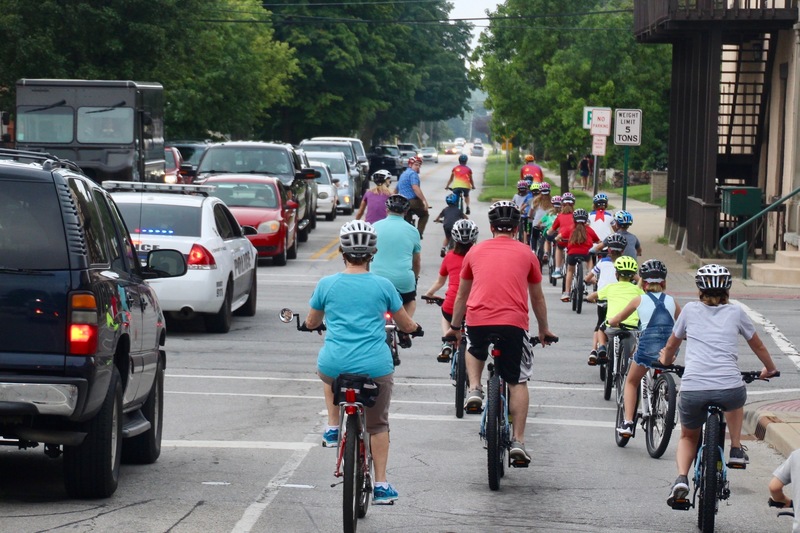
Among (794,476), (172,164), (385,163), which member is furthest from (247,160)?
(385,163)

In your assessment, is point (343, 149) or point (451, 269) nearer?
point (451, 269)

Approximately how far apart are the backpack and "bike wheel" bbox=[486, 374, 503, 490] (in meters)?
2.04

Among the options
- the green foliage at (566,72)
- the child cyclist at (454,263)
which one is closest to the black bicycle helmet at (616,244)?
the child cyclist at (454,263)

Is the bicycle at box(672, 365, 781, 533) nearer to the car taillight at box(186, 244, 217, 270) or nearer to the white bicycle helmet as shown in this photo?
the white bicycle helmet

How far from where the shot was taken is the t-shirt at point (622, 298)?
12039 millimetres

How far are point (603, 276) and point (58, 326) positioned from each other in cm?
808

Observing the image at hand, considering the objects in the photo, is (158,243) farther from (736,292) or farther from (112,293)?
(736,292)

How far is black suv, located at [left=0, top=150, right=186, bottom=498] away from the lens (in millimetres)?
7715

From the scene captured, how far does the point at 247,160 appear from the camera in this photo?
100ft

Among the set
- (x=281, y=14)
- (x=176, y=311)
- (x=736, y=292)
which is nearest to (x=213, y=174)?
(x=736, y=292)

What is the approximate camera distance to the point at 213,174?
29.5 metres

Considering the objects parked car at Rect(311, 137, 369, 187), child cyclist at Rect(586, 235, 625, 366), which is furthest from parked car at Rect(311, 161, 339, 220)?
child cyclist at Rect(586, 235, 625, 366)

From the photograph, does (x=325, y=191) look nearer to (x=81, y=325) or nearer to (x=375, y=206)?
(x=375, y=206)

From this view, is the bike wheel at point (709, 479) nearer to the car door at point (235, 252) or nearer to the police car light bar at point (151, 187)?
the car door at point (235, 252)
